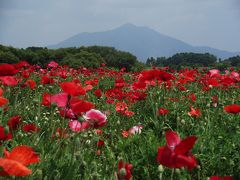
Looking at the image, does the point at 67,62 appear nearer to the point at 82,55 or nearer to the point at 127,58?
the point at 82,55

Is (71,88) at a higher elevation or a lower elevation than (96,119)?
higher

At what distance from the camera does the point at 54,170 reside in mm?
2418

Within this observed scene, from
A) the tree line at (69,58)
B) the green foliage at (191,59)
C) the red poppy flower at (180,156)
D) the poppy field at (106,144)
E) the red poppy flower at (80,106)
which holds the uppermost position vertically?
the red poppy flower at (180,156)

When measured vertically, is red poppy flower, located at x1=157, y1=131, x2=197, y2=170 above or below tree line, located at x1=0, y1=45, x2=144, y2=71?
above

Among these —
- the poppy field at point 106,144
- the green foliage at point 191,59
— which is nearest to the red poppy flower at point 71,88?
the poppy field at point 106,144

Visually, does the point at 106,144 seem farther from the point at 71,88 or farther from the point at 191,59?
the point at 191,59

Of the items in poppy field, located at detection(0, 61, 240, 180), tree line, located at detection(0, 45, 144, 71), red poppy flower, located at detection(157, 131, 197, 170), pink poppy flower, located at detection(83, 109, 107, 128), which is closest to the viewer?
red poppy flower, located at detection(157, 131, 197, 170)

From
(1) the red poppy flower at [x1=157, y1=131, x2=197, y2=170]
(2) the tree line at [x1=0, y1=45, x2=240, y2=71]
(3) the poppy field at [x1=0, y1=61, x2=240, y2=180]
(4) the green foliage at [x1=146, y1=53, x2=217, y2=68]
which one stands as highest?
(1) the red poppy flower at [x1=157, y1=131, x2=197, y2=170]

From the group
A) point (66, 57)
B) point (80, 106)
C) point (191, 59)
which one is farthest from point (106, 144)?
point (191, 59)

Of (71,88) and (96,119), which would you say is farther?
(96,119)

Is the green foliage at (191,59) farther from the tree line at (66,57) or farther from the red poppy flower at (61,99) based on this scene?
the red poppy flower at (61,99)

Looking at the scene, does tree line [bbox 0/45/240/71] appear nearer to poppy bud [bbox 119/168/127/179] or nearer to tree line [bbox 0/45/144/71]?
tree line [bbox 0/45/144/71]

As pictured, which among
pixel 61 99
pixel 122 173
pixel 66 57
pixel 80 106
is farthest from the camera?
pixel 66 57

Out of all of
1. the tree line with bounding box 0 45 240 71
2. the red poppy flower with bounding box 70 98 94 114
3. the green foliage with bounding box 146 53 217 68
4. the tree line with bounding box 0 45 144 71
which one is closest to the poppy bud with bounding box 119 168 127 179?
the red poppy flower with bounding box 70 98 94 114
